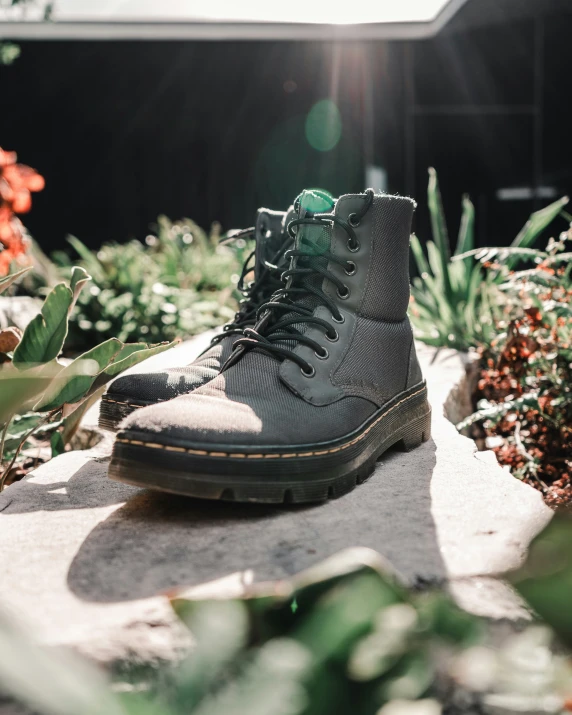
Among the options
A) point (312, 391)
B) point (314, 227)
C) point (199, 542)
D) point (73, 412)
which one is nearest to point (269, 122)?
point (314, 227)

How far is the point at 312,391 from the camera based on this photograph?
3.88ft

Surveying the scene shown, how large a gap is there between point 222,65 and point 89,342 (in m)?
5.14

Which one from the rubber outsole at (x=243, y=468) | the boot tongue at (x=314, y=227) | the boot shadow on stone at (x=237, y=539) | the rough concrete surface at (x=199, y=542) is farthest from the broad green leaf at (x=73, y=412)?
the boot tongue at (x=314, y=227)

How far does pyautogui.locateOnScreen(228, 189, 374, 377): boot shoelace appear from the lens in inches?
49.4

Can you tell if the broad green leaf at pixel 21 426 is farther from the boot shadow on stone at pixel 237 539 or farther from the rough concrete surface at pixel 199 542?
the boot shadow on stone at pixel 237 539

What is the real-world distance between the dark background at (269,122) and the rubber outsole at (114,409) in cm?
651

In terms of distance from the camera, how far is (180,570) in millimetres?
829

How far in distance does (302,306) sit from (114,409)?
49 cm

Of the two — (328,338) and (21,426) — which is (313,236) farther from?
(21,426)

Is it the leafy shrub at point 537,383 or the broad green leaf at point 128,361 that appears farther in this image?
the leafy shrub at point 537,383

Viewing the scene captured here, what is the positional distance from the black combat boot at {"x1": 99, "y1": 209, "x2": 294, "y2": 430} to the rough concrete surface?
211mm

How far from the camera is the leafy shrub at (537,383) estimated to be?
1.84 m

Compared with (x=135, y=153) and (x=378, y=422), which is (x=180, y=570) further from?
(x=135, y=153)

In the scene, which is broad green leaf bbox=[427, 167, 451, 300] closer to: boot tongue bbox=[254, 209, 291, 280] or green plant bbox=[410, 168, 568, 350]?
green plant bbox=[410, 168, 568, 350]
